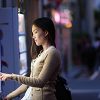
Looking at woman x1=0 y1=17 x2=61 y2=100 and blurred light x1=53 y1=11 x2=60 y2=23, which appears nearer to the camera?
woman x1=0 y1=17 x2=61 y2=100

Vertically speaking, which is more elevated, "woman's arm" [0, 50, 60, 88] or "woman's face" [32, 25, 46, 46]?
"woman's face" [32, 25, 46, 46]

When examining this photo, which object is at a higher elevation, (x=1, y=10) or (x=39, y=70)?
(x=1, y=10)

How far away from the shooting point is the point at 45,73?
540 centimetres

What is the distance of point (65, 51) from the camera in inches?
1038

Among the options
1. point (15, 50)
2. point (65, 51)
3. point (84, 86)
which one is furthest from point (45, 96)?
point (65, 51)

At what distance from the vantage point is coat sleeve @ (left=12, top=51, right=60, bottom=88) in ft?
17.5

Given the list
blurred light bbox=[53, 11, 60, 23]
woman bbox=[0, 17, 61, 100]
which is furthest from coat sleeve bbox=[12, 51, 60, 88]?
blurred light bbox=[53, 11, 60, 23]

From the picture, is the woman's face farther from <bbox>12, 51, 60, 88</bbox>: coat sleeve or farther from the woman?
<bbox>12, 51, 60, 88</bbox>: coat sleeve

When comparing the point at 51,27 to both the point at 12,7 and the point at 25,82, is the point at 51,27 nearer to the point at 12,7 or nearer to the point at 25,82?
the point at 25,82

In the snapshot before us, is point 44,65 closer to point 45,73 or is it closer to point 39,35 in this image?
point 45,73

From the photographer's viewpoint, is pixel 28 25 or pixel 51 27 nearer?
pixel 51 27

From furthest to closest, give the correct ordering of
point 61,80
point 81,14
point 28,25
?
point 81,14 < point 28,25 < point 61,80

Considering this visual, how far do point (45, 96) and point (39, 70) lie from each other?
26cm

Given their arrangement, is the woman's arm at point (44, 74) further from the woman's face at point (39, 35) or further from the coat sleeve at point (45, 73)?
the woman's face at point (39, 35)
